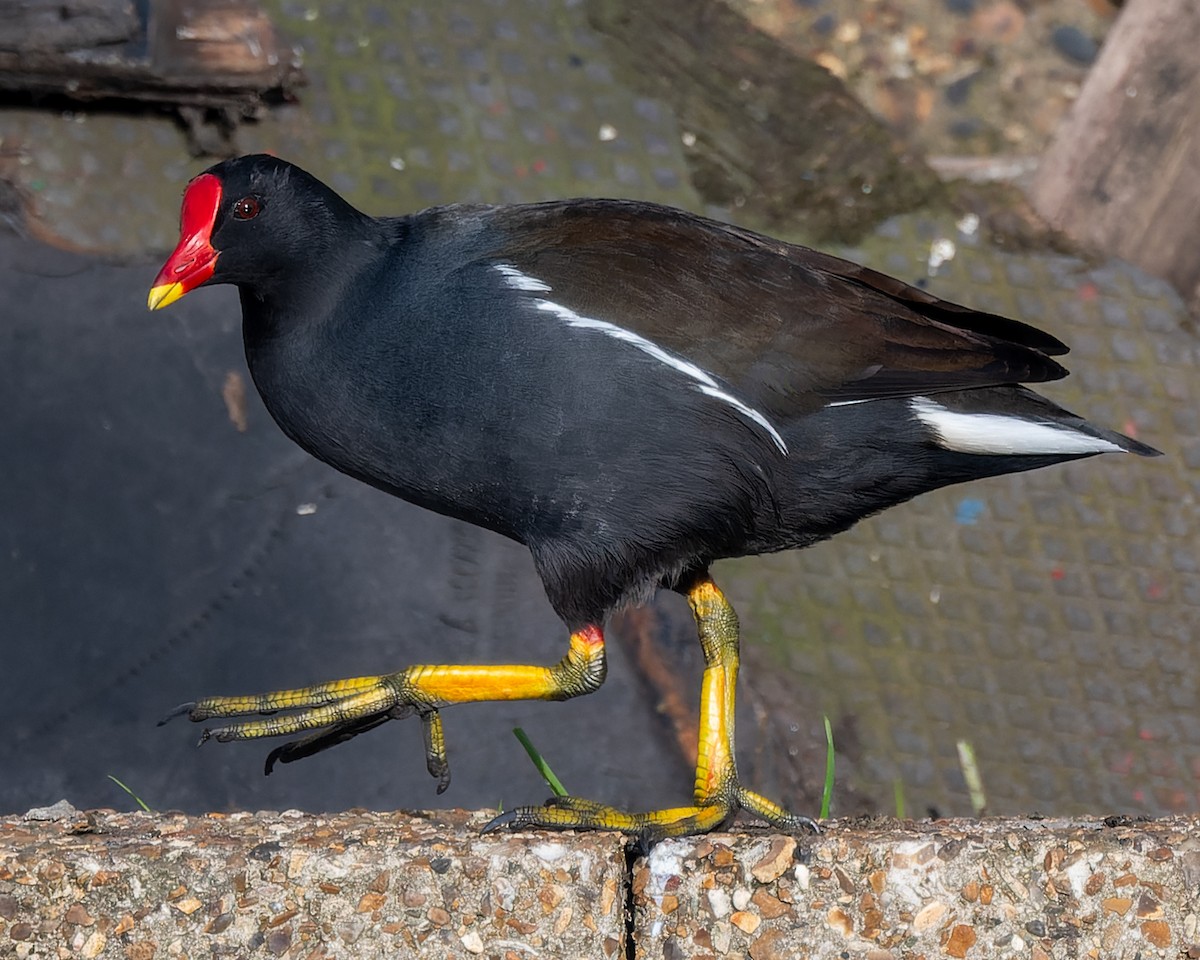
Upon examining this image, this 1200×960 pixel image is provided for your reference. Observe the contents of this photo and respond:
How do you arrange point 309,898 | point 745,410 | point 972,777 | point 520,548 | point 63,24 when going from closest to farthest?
point 309,898 < point 745,410 < point 972,777 < point 520,548 < point 63,24

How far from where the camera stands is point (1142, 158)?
3.43 m

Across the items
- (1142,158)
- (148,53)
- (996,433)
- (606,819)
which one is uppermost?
(996,433)

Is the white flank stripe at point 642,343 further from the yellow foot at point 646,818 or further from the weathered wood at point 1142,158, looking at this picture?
the weathered wood at point 1142,158

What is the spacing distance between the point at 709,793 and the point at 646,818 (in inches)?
4.7

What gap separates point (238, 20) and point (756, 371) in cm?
Result: 208

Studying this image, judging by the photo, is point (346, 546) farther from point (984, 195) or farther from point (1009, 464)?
point (984, 195)

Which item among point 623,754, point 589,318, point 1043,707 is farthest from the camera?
point 1043,707

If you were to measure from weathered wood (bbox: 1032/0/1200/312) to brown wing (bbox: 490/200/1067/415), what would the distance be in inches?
68.9

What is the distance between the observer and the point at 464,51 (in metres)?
3.52

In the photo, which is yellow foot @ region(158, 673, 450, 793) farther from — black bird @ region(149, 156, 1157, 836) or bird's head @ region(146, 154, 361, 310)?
bird's head @ region(146, 154, 361, 310)

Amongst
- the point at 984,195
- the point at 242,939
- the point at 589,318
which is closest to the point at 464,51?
the point at 984,195

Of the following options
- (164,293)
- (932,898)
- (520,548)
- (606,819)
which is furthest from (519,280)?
(520,548)

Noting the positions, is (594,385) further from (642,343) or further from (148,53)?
(148,53)

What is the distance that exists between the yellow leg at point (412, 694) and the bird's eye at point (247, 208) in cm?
62
